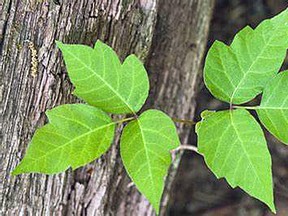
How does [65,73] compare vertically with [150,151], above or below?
above

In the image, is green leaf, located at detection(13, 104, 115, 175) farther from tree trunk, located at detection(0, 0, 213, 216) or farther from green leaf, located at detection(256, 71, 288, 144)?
green leaf, located at detection(256, 71, 288, 144)

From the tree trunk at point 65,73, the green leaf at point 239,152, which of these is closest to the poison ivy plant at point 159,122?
the green leaf at point 239,152

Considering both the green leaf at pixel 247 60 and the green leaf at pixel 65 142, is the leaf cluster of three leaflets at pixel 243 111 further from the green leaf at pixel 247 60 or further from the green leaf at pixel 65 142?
the green leaf at pixel 65 142

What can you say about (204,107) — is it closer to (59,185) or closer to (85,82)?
(59,185)

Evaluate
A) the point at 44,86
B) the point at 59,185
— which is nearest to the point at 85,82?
the point at 44,86

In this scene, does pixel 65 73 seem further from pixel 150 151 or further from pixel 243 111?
pixel 243 111

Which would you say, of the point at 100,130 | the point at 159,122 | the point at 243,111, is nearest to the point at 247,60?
the point at 243,111
